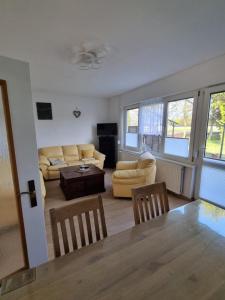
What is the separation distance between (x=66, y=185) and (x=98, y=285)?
2.66 m

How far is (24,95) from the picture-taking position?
1267 mm

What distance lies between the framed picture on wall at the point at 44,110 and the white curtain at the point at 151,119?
2.84m

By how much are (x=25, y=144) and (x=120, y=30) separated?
157 centimetres

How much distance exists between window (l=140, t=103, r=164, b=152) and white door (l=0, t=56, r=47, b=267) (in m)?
3.03

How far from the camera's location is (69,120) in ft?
17.9

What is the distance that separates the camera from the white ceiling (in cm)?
142

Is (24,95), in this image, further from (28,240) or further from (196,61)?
(196,61)

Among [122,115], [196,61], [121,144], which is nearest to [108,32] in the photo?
[196,61]

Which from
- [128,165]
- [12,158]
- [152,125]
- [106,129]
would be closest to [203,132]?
[152,125]

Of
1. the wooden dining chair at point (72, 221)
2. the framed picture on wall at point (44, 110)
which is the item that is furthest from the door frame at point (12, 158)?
the framed picture on wall at point (44, 110)

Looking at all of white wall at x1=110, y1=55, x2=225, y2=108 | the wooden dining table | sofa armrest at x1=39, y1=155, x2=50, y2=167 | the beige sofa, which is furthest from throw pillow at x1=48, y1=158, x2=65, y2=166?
the wooden dining table

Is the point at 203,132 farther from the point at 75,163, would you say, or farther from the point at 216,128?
the point at 75,163

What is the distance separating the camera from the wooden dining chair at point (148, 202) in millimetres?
1309

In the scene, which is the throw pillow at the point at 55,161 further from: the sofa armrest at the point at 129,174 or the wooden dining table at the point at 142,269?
the wooden dining table at the point at 142,269
